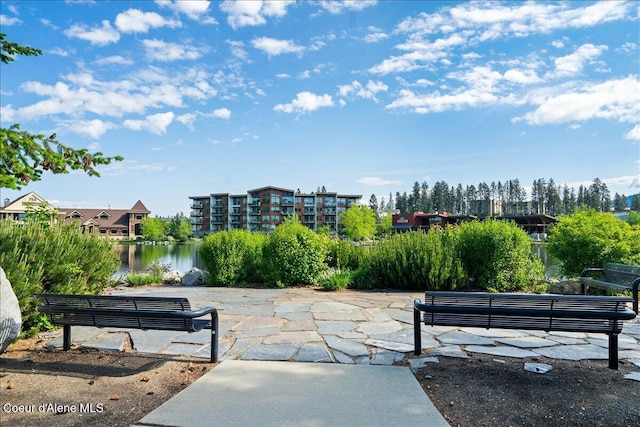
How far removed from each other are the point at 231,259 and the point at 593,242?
26.9 feet

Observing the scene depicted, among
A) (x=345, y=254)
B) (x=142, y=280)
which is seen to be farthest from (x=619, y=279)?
(x=142, y=280)

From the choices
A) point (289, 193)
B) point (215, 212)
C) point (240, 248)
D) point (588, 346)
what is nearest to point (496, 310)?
point (588, 346)

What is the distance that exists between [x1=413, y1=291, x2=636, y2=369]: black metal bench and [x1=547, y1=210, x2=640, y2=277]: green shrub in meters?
6.21

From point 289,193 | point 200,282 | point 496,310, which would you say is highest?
point 289,193

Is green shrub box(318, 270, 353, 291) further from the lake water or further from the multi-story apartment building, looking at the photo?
the multi-story apartment building

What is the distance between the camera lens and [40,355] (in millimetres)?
4285

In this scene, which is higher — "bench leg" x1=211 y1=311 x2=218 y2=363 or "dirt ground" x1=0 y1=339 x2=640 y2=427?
"bench leg" x1=211 y1=311 x2=218 y2=363

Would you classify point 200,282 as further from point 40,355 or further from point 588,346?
point 588,346

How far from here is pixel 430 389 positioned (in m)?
3.26

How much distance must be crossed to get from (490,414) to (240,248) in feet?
26.3

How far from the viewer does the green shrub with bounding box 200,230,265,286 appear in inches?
395

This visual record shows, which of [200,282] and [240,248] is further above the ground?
[240,248]

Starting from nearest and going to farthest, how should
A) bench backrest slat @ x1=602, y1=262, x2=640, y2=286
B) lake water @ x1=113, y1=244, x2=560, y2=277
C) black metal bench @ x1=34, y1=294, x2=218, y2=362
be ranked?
1. black metal bench @ x1=34, y1=294, x2=218, y2=362
2. bench backrest slat @ x1=602, y1=262, x2=640, y2=286
3. lake water @ x1=113, y1=244, x2=560, y2=277

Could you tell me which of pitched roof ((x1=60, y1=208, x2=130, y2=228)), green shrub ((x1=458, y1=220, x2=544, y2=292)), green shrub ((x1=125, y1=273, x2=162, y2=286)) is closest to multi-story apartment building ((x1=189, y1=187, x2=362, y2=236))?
pitched roof ((x1=60, y1=208, x2=130, y2=228))
